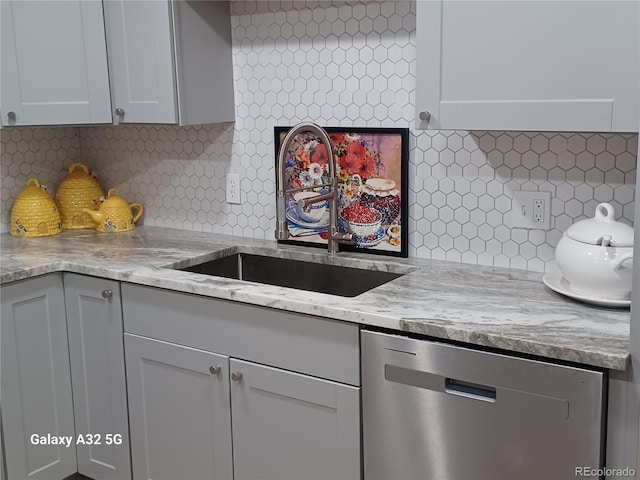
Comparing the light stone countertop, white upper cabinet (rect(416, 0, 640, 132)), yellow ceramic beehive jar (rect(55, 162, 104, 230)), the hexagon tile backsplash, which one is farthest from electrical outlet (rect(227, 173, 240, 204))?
white upper cabinet (rect(416, 0, 640, 132))

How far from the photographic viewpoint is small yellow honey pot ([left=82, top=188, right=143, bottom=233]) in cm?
307

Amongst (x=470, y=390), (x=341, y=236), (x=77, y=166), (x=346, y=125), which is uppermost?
(x=346, y=125)

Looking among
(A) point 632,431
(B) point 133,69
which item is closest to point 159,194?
(B) point 133,69

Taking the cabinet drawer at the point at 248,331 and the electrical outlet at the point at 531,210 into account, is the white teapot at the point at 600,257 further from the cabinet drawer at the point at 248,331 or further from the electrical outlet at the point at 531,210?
the cabinet drawer at the point at 248,331

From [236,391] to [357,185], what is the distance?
806 mm

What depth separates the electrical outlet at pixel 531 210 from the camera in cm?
229

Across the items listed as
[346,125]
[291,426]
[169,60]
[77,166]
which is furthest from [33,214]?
[291,426]

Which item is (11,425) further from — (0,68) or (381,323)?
(381,323)

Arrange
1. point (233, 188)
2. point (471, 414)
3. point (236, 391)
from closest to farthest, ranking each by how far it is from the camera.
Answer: point (471, 414) → point (236, 391) → point (233, 188)

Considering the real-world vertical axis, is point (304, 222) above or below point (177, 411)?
above

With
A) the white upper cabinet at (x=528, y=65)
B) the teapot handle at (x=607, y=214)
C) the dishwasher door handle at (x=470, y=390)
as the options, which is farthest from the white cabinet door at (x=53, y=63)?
the teapot handle at (x=607, y=214)

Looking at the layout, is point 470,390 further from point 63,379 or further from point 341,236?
point 63,379

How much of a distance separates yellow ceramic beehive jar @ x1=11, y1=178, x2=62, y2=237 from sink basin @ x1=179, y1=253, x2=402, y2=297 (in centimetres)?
77

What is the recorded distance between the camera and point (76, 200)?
3.15 metres
